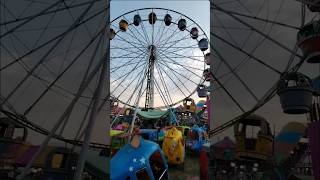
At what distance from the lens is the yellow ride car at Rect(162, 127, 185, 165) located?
23.8 feet

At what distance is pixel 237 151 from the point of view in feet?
15.3

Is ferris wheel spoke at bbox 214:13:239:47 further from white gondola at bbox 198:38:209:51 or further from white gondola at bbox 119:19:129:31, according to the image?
white gondola at bbox 198:38:209:51

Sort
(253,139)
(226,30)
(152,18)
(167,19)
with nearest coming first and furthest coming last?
(253,139) → (226,30) → (152,18) → (167,19)

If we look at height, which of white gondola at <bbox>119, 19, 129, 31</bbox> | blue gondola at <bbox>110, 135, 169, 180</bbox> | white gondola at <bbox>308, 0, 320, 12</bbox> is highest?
white gondola at <bbox>119, 19, 129, 31</bbox>

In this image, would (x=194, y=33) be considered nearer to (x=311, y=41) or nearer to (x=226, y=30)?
(x=226, y=30)

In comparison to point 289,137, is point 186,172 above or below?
below

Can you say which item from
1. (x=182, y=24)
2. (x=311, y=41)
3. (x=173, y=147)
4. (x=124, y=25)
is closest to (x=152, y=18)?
(x=124, y=25)

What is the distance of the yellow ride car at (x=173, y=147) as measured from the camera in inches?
285

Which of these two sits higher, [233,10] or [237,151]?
[233,10]

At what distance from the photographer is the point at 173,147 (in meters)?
7.56

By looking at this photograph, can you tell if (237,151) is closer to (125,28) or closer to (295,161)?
(295,161)

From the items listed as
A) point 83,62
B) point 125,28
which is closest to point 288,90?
point 83,62

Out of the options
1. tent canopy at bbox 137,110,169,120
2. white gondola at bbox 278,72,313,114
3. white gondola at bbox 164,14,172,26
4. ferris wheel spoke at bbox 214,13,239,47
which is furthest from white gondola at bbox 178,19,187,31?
white gondola at bbox 278,72,313,114

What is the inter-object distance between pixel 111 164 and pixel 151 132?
4446mm
